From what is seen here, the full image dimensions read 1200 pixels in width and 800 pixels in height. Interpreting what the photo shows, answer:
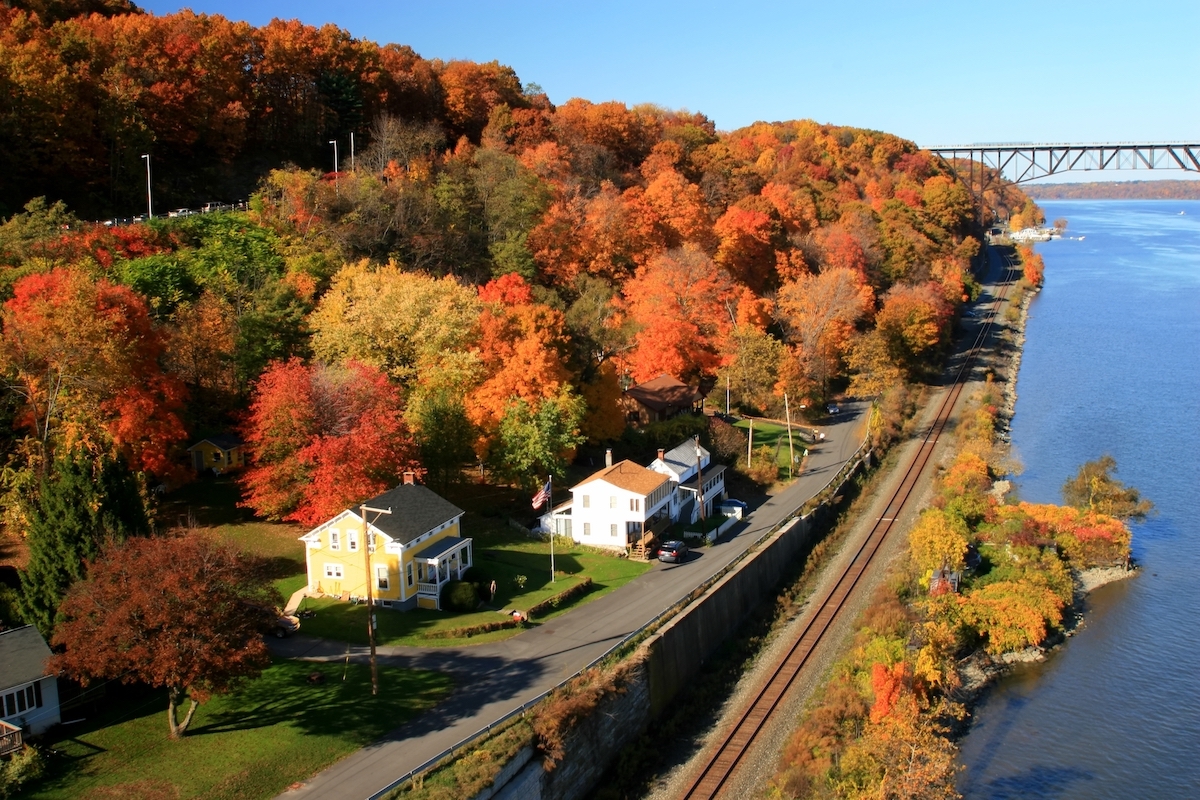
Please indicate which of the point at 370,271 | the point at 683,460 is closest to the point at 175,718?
the point at 683,460

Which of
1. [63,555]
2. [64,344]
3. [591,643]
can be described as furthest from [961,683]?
[64,344]

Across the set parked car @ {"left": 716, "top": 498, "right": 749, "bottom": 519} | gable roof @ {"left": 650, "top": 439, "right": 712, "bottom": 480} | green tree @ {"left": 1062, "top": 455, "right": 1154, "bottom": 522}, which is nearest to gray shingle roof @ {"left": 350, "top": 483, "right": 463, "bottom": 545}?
gable roof @ {"left": 650, "top": 439, "right": 712, "bottom": 480}

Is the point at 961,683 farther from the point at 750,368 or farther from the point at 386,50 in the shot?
the point at 386,50

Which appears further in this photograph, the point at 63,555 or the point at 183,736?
the point at 63,555

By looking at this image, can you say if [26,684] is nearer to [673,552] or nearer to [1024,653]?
[673,552]

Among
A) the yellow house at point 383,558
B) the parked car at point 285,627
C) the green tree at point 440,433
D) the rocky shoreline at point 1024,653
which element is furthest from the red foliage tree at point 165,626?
the rocky shoreline at point 1024,653
